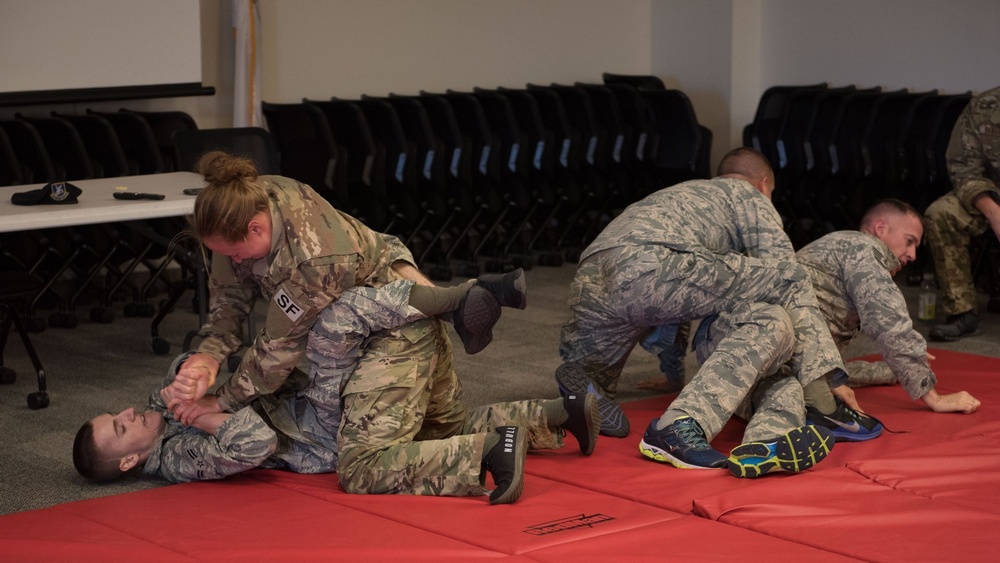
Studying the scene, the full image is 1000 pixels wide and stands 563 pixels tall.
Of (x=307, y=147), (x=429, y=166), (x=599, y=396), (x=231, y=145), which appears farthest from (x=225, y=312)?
(x=429, y=166)

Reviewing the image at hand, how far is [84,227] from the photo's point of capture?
656cm

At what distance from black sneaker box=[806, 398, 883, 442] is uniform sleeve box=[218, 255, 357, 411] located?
1.60 m

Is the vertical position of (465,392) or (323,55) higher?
(323,55)

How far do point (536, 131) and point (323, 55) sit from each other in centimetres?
152

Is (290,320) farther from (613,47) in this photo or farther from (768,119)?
(613,47)

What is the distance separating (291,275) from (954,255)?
3.78 meters

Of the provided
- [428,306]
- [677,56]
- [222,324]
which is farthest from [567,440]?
[677,56]

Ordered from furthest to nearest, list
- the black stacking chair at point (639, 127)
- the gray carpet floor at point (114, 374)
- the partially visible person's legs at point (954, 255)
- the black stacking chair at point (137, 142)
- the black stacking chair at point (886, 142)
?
the black stacking chair at point (639, 127), the black stacking chair at point (886, 142), the black stacking chair at point (137, 142), the partially visible person's legs at point (954, 255), the gray carpet floor at point (114, 374)

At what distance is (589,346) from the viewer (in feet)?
14.6

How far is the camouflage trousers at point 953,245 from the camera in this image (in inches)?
233

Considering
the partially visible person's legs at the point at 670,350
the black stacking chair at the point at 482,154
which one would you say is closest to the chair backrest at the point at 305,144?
the black stacking chair at the point at 482,154

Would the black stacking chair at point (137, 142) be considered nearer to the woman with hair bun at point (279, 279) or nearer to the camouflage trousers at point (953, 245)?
the woman with hair bun at point (279, 279)

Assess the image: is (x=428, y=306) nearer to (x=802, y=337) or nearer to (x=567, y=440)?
(x=567, y=440)

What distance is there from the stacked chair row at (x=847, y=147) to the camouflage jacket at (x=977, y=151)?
2.99 feet
